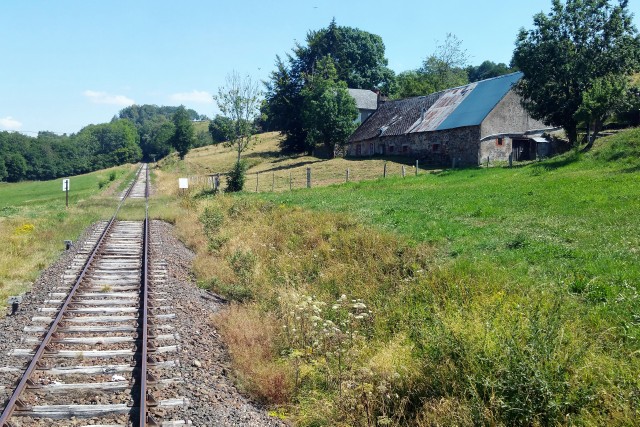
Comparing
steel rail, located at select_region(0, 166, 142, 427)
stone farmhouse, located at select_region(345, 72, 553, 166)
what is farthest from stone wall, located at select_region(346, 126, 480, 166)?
steel rail, located at select_region(0, 166, 142, 427)

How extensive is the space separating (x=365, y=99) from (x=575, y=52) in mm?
38875

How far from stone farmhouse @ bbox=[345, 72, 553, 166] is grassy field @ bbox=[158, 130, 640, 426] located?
21208 mm

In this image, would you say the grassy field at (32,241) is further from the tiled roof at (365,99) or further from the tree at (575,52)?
the tiled roof at (365,99)

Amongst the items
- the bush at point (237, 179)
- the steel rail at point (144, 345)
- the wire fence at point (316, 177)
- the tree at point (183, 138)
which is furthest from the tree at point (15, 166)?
the steel rail at point (144, 345)

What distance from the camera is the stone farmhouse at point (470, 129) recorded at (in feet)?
129

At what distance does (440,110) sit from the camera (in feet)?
156

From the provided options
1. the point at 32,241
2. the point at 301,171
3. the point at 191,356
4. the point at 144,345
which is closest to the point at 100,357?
the point at 144,345

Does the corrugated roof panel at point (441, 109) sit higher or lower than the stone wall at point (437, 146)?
higher

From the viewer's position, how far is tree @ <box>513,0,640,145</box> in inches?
1312

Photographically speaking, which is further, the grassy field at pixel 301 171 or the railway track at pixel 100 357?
the grassy field at pixel 301 171

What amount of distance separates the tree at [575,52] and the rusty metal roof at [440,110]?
17.1ft

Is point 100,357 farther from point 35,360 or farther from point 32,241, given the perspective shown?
point 32,241

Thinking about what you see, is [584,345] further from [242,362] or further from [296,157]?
[296,157]

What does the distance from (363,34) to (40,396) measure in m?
83.2
